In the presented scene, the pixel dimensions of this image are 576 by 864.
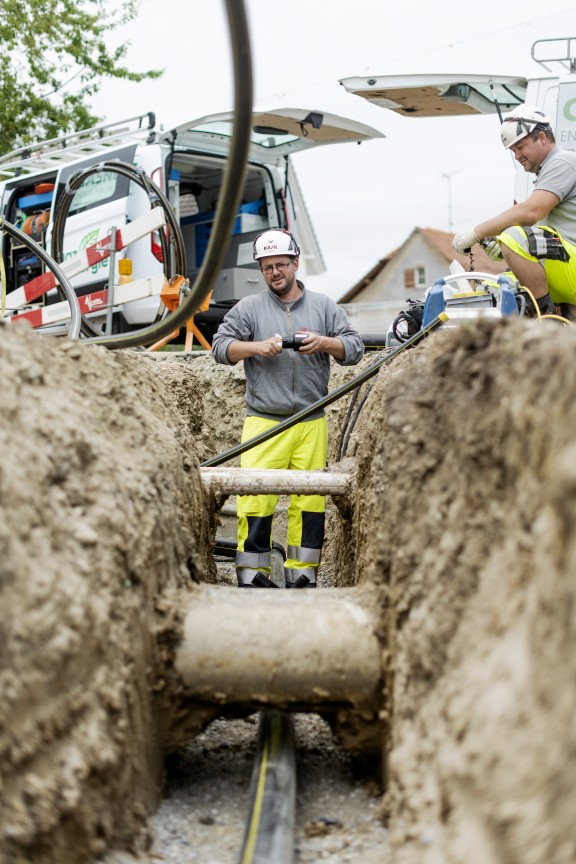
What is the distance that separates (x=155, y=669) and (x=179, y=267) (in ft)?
15.3

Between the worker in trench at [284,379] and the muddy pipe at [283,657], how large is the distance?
225 cm

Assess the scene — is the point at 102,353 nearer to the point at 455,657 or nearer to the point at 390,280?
the point at 455,657

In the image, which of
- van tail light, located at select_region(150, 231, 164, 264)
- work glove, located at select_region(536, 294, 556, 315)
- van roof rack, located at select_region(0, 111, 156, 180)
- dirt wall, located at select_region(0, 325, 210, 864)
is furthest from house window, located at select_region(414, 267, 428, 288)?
dirt wall, located at select_region(0, 325, 210, 864)

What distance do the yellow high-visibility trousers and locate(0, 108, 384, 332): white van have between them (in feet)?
9.36

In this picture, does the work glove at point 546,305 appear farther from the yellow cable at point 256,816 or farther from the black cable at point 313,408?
the yellow cable at point 256,816

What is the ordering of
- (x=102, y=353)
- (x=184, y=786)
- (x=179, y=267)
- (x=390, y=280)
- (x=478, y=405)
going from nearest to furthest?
1. (x=478, y=405)
2. (x=184, y=786)
3. (x=102, y=353)
4. (x=179, y=267)
5. (x=390, y=280)

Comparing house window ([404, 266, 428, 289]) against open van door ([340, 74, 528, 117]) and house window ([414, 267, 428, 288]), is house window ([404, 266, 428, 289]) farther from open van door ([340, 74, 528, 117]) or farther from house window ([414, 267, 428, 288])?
open van door ([340, 74, 528, 117])

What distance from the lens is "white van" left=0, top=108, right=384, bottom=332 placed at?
8.07 m

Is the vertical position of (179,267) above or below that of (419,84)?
below

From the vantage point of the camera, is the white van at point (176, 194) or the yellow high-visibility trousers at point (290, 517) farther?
the white van at point (176, 194)

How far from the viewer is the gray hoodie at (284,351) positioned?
504 centimetres

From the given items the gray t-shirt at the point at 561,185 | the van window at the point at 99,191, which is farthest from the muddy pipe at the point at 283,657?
the van window at the point at 99,191

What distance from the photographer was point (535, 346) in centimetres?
182

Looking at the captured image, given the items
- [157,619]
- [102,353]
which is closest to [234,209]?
[102,353]
